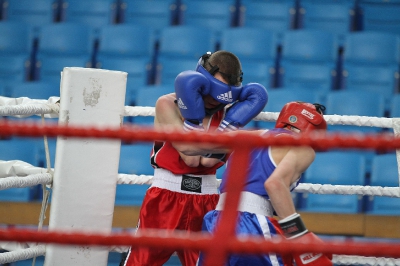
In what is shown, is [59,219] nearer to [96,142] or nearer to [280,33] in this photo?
[96,142]

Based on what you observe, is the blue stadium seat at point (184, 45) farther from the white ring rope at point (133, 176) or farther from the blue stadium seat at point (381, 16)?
the white ring rope at point (133, 176)

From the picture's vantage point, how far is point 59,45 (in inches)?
186

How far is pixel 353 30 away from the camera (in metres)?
5.07

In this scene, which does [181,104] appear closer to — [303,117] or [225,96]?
[225,96]

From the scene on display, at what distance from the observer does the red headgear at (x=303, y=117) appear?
200 cm

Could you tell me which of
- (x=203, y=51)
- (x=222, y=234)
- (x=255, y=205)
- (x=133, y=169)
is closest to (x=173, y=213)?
(x=255, y=205)

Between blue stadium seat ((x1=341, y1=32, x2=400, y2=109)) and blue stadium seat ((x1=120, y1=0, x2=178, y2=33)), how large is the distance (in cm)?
153

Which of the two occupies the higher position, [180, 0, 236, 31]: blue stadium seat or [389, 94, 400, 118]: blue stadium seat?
[180, 0, 236, 31]: blue stadium seat

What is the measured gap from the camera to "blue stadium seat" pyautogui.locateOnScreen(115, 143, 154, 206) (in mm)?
3754

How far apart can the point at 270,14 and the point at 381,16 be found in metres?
0.95

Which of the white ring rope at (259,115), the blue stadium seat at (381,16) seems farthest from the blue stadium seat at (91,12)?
the white ring rope at (259,115)

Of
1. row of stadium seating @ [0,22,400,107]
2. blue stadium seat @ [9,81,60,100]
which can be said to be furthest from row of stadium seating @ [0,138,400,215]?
row of stadium seating @ [0,22,400,107]

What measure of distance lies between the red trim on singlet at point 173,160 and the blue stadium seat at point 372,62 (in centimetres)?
255

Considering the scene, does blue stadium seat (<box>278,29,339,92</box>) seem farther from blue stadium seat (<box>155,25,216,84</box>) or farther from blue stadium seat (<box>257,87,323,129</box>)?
blue stadium seat (<box>155,25,216,84</box>)
